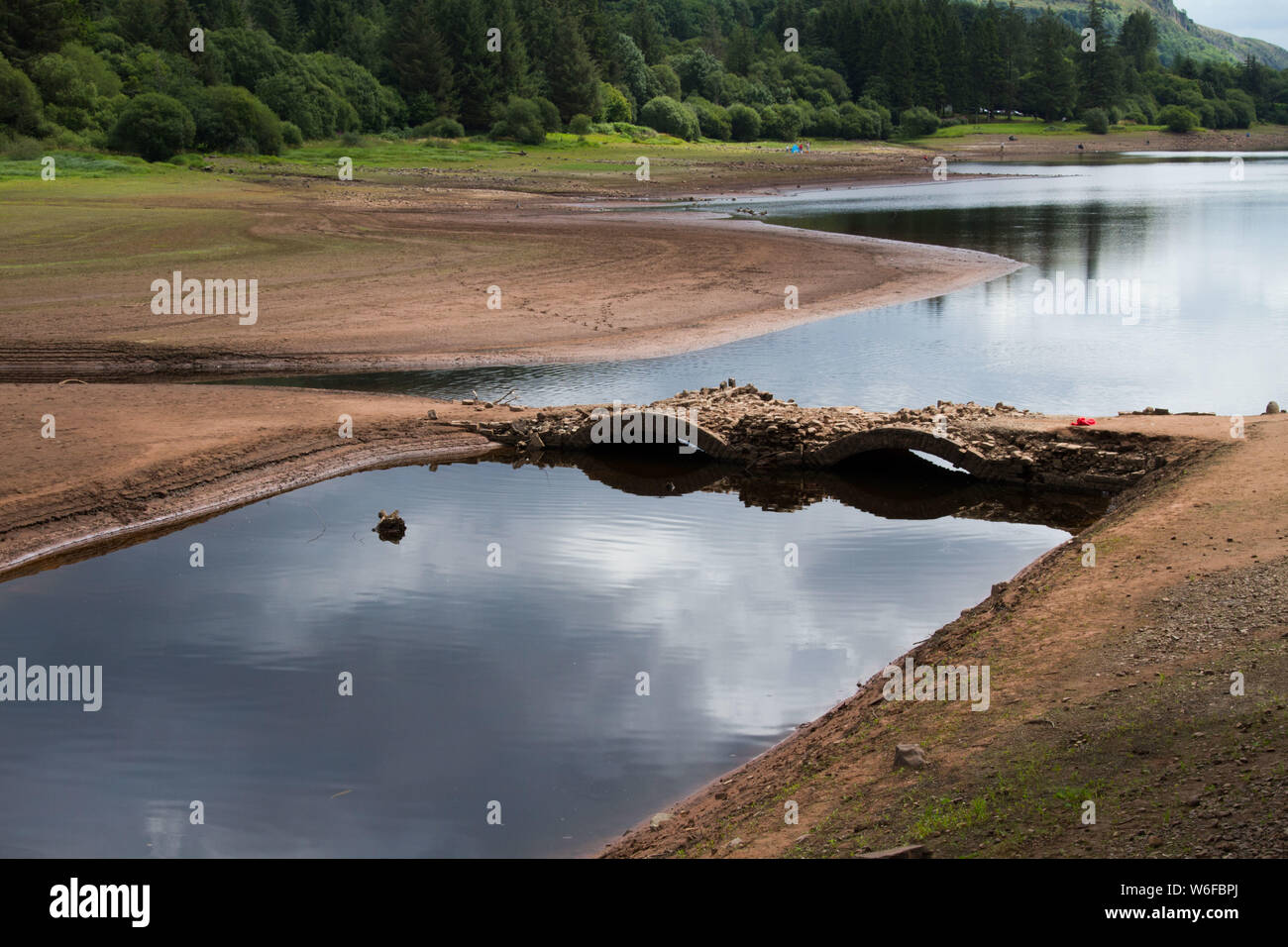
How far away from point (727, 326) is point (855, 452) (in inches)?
476

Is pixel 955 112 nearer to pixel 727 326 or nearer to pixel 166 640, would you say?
pixel 727 326

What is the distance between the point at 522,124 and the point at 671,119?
21.5 metres

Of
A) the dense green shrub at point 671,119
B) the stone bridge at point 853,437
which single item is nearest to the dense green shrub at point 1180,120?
the dense green shrub at point 671,119

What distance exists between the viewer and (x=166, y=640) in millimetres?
12836

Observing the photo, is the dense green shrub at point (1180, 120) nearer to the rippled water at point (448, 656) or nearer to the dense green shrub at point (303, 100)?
the dense green shrub at point (303, 100)

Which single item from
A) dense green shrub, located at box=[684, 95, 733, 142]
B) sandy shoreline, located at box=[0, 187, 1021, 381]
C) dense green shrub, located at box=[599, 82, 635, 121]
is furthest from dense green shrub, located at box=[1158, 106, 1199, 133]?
sandy shoreline, located at box=[0, 187, 1021, 381]

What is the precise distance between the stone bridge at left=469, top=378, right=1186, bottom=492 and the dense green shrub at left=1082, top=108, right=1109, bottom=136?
438ft

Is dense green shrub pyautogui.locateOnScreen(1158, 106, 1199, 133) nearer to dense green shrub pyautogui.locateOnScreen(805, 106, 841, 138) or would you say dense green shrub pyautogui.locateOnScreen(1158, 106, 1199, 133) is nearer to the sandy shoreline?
dense green shrub pyautogui.locateOnScreen(805, 106, 841, 138)

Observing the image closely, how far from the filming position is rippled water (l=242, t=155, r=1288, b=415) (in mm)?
23422

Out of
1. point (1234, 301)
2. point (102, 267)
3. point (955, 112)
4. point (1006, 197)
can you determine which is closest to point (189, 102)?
point (102, 267)

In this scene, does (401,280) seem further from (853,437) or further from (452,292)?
(853,437)

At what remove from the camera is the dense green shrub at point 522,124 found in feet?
309

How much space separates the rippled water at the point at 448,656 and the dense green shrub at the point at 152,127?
5597 cm

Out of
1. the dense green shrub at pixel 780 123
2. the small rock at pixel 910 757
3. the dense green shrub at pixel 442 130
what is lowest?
the small rock at pixel 910 757
